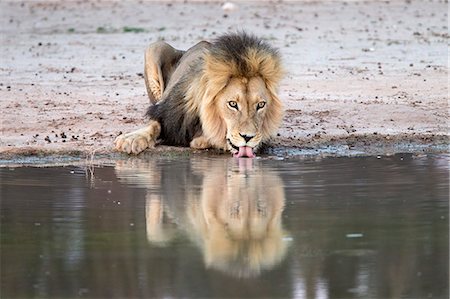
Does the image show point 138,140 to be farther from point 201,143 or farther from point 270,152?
point 270,152

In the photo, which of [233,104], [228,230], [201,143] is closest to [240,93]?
[233,104]

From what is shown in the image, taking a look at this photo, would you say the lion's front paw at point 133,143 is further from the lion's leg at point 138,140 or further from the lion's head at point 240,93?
the lion's head at point 240,93

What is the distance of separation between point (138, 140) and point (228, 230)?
2914 millimetres

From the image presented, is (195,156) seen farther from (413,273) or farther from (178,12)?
(178,12)

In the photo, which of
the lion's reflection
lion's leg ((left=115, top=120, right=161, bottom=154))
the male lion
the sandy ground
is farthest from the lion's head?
the sandy ground

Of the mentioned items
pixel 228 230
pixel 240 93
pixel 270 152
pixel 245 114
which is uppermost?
pixel 240 93

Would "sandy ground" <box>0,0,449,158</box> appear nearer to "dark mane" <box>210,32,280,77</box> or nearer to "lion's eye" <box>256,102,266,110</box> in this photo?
"lion's eye" <box>256,102,266,110</box>

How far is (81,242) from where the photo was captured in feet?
21.5

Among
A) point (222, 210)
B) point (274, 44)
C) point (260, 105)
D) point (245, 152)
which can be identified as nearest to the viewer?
point (222, 210)

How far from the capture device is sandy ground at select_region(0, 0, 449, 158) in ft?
35.0

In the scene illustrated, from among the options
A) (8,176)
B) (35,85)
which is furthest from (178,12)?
(8,176)

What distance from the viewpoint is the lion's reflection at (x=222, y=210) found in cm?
627

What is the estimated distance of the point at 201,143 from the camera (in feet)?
31.6

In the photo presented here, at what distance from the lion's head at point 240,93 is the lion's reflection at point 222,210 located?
0.74ft
